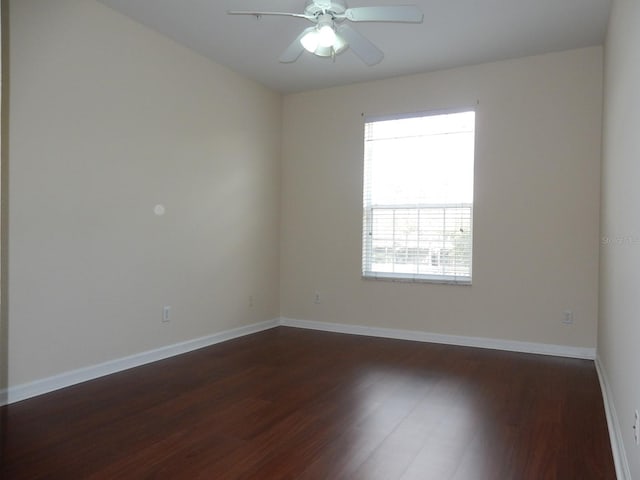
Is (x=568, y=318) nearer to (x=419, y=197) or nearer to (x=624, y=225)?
(x=419, y=197)

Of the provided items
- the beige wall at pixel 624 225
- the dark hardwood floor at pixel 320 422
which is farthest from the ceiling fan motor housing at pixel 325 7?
the dark hardwood floor at pixel 320 422

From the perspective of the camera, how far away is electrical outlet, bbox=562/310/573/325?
12.8 ft

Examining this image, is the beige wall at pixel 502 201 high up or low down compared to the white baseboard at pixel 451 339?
up

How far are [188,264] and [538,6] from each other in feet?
11.0

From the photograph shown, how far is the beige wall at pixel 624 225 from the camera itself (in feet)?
5.86

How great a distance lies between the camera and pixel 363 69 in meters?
4.38

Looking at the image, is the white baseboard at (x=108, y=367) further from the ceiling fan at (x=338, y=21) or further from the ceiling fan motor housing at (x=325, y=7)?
the ceiling fan motor housing at (x=325, y=7)

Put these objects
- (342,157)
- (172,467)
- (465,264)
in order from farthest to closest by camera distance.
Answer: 1. (342,157)
2. (465,264)
3. (172,467)

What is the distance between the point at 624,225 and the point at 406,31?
7.24 feet

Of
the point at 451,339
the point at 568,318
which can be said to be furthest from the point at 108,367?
the point at 568,318

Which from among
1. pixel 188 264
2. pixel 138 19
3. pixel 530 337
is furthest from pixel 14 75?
pixel 530 337

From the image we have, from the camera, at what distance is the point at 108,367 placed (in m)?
3.29

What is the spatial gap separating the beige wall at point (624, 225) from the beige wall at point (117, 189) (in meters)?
3.14

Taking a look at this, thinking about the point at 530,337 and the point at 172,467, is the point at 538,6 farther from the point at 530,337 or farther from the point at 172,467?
the point at 172,467
